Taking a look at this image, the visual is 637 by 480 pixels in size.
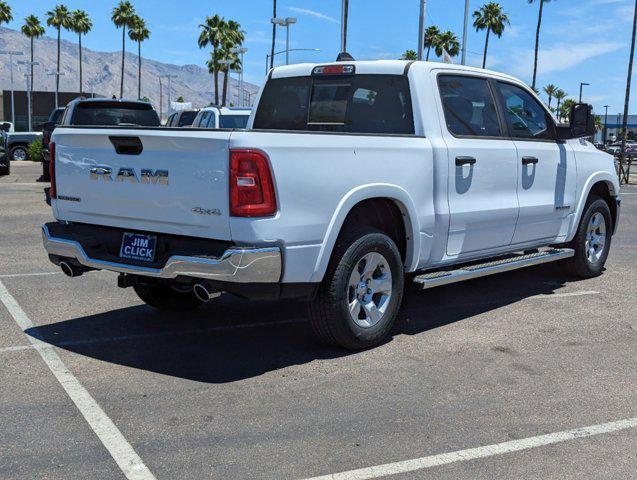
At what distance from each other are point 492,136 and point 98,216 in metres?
3.26

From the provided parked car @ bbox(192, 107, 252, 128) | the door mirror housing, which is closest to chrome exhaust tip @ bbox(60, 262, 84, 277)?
the door mirror housing

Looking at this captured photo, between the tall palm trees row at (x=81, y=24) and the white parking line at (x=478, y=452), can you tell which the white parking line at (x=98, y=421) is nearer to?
the white parking line at (x=478, y=452)

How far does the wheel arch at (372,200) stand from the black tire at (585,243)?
9.56ft

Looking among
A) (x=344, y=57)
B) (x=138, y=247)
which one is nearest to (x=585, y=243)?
(x=344, y=57)

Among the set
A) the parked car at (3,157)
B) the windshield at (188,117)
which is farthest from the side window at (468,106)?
the parked car at (3,157)

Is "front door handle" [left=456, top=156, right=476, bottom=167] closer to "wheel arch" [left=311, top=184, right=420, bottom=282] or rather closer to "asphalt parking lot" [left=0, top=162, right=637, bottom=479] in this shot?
"wheel arch" [left=311, top=184, right=420, bottom=282]

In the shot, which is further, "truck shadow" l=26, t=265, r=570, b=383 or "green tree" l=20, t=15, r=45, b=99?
"green tree" l=20, t=15, r=45, b=99

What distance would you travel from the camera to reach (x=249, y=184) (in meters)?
4.46

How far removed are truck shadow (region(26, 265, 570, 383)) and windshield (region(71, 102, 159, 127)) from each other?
8223mm

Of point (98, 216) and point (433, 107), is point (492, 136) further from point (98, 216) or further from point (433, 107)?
point (98, 216)

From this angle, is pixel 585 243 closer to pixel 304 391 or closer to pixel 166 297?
pixel 166 297

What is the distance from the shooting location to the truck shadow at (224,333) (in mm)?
5109

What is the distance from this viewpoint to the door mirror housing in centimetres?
714

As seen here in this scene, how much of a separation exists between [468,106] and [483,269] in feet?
4.41
